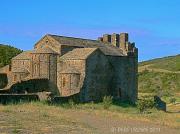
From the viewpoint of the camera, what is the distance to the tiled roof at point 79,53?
50338mm

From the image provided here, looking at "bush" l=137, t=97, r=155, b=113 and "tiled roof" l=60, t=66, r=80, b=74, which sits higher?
"tiled roof" l=60, t=66, r=80, b=74

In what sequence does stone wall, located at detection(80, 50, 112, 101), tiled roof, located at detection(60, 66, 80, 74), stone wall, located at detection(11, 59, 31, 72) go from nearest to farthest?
tiled roof, located at detection(60, 66, 80, 74), stone wall, located at detection(80, 50, 112, 101), stone wall, located at detection(11, 59, 31, 72)

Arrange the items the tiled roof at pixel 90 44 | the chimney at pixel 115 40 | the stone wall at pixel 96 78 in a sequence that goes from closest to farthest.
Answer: the stone wall at pixel 96 78, the tiled roof at pixel 90 44, the chimney at pixel 115 40

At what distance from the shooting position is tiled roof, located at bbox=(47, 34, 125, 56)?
5356 cm

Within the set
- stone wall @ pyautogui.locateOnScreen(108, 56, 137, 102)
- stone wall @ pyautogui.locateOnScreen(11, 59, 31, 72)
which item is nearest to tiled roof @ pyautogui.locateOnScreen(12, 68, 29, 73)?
stone wall @ pyautogui.locateOnScreen(11, 59, 31, 72)

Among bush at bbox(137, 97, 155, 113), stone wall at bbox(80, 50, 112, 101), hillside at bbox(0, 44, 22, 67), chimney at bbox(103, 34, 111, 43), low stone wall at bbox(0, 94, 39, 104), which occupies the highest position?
chimney at bbox(103, 34, 111, 43)

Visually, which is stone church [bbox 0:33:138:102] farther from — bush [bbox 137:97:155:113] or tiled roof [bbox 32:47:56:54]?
bush [bbox 137:97:155:113]

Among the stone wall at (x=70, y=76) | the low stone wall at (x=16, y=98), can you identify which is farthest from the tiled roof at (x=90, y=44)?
the low stone wall at (x=16, y=98)

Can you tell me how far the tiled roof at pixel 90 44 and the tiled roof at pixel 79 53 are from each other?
1.58 metres

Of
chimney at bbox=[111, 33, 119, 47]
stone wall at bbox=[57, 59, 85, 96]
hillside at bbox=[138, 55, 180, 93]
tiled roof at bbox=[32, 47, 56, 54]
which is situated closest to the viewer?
stone wall at bbox=[57, 59, 85, 96]

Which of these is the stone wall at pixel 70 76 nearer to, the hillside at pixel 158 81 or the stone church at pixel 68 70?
the stone church at pixel 68 70

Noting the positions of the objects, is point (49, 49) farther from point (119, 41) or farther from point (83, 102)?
point (119, 41)

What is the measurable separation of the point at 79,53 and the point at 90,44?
6112 millimetres

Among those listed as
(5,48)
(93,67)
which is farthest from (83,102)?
(5,48)
